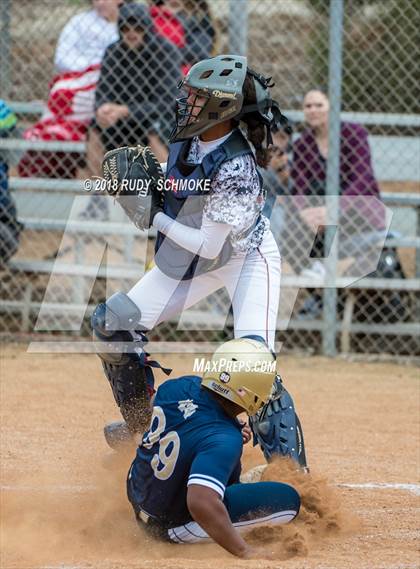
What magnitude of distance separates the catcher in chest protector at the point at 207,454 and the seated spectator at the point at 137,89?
174 inches

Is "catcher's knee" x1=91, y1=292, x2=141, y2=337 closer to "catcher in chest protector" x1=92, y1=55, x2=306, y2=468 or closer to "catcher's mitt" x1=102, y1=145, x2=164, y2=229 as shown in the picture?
"catcher in chest protector" x1=92, y1=55, x2=306, y2=468

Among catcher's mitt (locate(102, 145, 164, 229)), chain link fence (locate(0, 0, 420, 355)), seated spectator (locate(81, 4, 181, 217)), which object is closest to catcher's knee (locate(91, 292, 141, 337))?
catcher's mitt (locate(102, 145, 164, 229))

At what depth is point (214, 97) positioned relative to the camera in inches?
171

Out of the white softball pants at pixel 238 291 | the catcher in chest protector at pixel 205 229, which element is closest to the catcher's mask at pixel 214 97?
the catcher in chest protector at pixel 205 229

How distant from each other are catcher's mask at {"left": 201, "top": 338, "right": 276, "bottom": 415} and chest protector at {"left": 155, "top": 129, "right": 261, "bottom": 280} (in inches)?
33.1

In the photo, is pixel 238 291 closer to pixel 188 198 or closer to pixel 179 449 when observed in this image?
pixel 188 198

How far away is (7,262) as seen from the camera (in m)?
8.09

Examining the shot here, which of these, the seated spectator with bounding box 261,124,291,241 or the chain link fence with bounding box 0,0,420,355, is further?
the seated spectator with bounding box 261,124,291,241

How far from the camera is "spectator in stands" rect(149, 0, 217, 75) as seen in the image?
8.58m

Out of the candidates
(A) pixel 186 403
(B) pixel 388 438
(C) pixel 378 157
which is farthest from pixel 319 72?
(A) pixel 186 403

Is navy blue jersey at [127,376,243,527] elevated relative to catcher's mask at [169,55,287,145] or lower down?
lower down

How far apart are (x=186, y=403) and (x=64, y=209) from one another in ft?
16.6

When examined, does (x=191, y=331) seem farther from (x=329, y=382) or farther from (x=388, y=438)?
(x=388, y=438)

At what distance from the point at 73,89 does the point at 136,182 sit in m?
4.23
